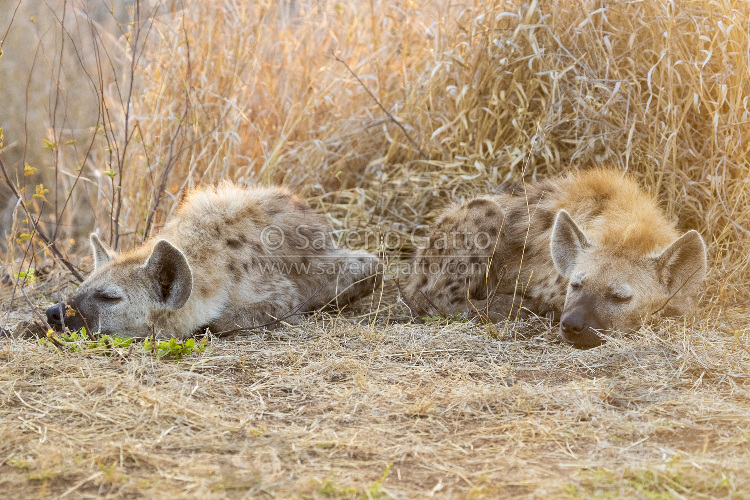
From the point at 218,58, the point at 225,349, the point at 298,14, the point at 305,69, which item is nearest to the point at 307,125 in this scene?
the point at 305,69

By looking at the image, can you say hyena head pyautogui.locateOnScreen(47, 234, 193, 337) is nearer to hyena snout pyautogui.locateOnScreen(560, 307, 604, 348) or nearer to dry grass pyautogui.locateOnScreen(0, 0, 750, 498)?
dry grass pyautogui.locateOnScreen(0, 0, 750, 498)

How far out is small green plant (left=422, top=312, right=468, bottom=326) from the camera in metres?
3.65

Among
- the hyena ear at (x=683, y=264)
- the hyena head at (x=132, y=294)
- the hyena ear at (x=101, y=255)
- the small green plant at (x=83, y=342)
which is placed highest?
the hyena ear at (x=683, y=264)

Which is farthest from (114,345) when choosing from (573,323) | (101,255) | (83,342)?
(573,323)

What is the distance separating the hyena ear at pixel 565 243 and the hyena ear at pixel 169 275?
5.57ft

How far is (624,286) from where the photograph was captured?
3133 millimetres

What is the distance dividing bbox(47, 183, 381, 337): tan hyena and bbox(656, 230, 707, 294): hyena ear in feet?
4.65

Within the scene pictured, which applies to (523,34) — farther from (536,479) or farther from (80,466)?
(80,466)

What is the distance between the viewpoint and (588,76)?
4.27 meters

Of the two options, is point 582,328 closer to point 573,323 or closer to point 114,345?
point 573,323

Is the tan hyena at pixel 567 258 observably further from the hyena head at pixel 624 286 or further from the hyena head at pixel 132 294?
the hyena head at pixel 132 294

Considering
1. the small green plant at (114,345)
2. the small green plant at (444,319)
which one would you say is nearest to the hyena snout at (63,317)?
the small green plant at (114,345)

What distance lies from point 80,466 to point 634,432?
1608 millimetres

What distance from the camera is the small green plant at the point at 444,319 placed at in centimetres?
365
